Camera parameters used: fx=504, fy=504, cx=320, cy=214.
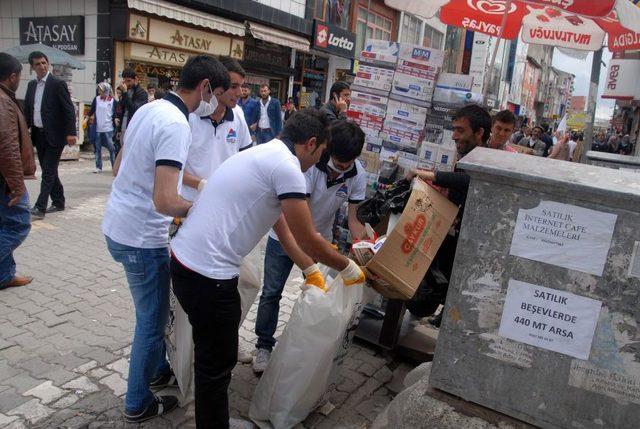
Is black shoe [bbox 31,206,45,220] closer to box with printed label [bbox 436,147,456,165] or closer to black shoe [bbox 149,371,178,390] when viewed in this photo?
black shoe [bbox 149,371,178,390]

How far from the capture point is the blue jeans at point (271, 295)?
3.21 meters

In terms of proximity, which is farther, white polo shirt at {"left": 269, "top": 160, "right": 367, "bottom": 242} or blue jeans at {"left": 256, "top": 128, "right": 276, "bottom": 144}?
blue jeans at {"left": 256, "top": 128, "right": 276, "bottom": 144}

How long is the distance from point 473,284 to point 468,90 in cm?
267

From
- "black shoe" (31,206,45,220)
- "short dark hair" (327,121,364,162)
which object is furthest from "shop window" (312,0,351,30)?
"short dark hair" (327,121,364,162)

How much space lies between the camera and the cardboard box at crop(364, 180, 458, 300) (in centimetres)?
248

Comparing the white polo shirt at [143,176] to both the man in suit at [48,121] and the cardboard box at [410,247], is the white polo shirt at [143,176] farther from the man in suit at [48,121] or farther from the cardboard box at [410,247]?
the man in suit at [48,121]

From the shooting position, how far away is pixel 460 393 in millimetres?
1948

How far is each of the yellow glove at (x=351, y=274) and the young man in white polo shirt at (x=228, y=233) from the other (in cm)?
20

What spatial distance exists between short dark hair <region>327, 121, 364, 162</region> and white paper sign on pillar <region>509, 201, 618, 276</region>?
1.37 m

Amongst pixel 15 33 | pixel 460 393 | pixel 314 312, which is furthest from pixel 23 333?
pixel 15 33

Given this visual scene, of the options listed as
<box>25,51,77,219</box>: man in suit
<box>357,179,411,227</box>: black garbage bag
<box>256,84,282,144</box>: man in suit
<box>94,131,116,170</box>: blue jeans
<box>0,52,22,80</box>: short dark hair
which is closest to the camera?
<box>357,179,411,227</box>: black garbage bag

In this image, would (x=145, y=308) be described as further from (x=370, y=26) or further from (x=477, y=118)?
(x=370, y=26)

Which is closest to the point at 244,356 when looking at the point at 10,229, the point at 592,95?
the point at 10,229

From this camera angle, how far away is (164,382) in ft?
9.67
